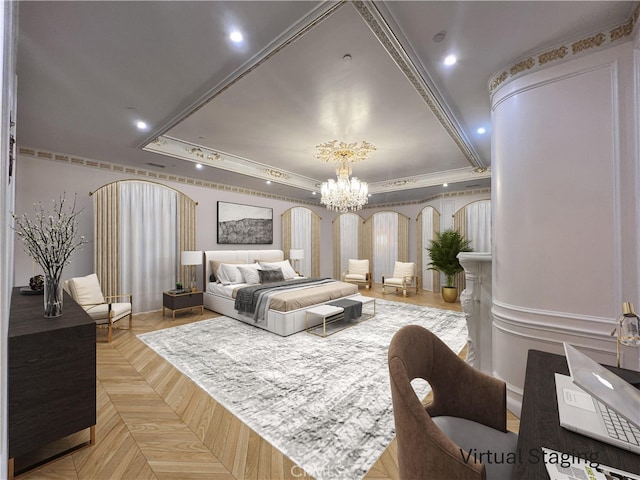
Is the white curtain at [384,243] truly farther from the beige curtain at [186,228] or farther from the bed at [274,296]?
the beige curtain at [186,228]

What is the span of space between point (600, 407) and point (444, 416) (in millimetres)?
616

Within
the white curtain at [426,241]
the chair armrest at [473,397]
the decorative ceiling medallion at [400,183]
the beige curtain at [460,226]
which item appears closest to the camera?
the chair armrest at [473,397]

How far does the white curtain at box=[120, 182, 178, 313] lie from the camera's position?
4746 mm

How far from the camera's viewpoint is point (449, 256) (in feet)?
21.1

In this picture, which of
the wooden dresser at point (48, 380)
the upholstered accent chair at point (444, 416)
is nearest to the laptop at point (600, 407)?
the upholstered accent chair at point (444, 416)

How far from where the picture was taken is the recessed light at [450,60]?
2.16 meters

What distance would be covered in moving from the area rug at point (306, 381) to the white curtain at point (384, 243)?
393cm

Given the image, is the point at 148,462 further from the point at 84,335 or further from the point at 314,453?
the point at 314,453


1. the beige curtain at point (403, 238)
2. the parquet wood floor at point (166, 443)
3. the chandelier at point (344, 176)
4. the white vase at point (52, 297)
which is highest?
the chandelier at point (344, 176)

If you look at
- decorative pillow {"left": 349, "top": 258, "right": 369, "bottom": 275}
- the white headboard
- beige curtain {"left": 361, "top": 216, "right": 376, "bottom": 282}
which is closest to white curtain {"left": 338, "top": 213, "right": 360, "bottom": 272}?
beige curtain {"left": 361, "top": 216, "right": 376, "bottom": 282}

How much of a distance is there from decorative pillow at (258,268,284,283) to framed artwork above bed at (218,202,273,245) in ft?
4.18

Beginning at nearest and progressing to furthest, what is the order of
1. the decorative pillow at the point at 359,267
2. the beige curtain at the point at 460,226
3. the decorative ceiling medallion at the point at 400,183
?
the decorative ceiling medallion at the point at 400,183
the beige curtain at the point at 460,226
the decorative pillow at the point at 359,267

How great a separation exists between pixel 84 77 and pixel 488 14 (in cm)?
317

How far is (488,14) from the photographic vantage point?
1748mm
